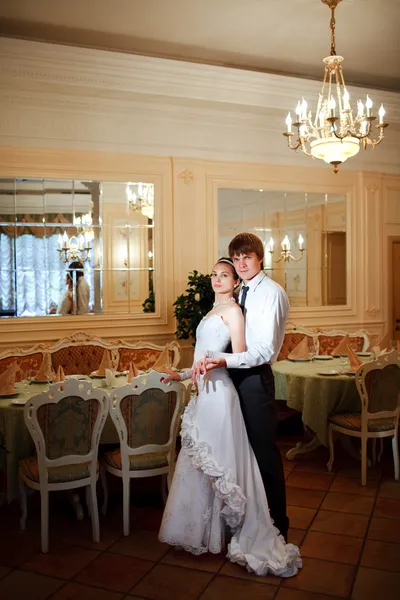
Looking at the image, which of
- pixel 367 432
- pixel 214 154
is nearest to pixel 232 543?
pixel 367 432

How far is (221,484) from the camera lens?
286cm

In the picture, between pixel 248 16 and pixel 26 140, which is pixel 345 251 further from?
pixel 26 140

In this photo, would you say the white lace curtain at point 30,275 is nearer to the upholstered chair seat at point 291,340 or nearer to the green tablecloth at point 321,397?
the upholstered chair seat at point 291,340

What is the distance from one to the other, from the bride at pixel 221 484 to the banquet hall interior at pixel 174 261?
0.12 meters

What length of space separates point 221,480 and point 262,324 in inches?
32.7

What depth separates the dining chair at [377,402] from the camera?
13.8ft

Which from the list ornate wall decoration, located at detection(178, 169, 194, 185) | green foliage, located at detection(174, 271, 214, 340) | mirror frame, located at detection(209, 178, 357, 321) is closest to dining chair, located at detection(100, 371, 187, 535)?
green foliage, located at detection(174, 271, 214, 340)

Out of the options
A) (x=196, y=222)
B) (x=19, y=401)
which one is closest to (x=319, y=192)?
(x=196, y=222)

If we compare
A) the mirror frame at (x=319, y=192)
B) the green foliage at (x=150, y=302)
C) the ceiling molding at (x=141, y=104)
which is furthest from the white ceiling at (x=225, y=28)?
the green foliage at (x=150, y=302)

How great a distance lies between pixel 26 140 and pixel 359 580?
5.11 m

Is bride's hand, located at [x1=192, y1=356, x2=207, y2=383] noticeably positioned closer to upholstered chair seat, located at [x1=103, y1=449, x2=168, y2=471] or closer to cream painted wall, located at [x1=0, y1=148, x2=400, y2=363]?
upholstered chair seat, located at [x1=103, y1=449, x2=168, y2=471]

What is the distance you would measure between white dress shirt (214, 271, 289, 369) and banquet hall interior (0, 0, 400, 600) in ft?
2.29

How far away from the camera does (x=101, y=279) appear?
634 centimetres

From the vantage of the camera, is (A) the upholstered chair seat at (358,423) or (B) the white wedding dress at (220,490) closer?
(B) the white wedding dress at (220,490)
